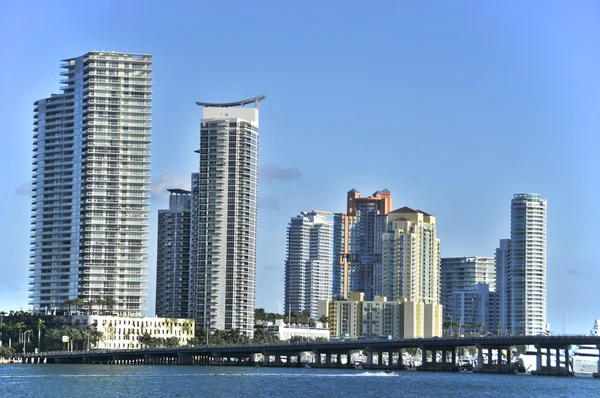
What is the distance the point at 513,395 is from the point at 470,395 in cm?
882

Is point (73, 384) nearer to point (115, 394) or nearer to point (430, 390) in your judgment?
point (115, 394)

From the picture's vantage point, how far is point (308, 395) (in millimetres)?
177250

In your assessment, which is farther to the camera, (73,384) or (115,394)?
(73,384)

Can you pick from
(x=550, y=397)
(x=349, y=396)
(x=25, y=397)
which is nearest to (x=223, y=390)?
(x=349, y=396)

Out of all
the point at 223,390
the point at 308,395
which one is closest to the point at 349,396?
the point at 308,395

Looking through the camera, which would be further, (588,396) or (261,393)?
(588,396)

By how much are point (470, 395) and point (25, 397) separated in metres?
63.2

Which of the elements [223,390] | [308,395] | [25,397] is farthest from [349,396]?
[25,397]

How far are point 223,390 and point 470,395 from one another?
114 feet

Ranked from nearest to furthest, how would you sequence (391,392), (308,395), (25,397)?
1. (25,397)
2. (308,395)
3. (391,392)

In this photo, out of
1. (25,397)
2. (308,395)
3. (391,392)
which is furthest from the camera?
(391,392)

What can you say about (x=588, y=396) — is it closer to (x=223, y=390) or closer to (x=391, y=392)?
(x=391, y=392)

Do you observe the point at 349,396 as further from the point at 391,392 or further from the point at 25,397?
the point at 25,397

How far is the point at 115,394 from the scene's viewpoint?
16875cm
